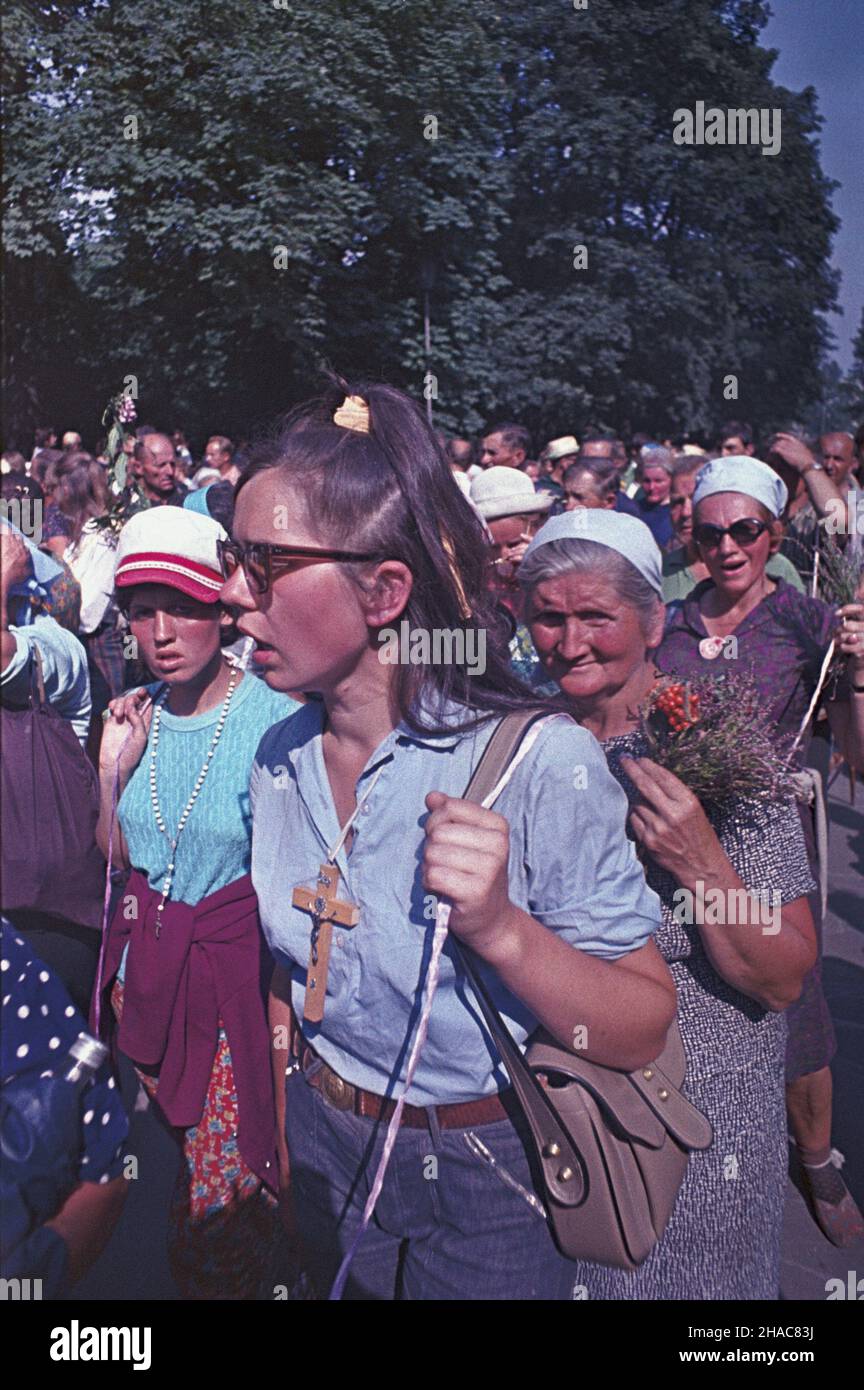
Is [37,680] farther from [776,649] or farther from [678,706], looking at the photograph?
[776,649]

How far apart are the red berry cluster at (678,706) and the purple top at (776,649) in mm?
Answer: 888

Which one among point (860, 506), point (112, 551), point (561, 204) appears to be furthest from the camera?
point (112, 551)

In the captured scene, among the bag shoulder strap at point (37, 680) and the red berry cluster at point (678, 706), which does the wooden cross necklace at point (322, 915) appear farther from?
the bag shoulder strap at point (37, 680)

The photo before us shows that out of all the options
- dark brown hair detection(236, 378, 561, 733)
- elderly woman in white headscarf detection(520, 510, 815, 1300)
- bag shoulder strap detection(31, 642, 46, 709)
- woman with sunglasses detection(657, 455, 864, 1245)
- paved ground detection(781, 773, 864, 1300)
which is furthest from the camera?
paved ground detection(781, 773, 864, 1300)

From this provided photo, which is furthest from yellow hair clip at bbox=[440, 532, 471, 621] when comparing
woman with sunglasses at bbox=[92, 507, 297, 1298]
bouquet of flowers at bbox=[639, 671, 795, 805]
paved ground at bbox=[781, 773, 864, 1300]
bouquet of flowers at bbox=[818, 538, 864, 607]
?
paved ground at bbox=[781, 773, 864, 1300]

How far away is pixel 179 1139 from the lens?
2719 millimetres

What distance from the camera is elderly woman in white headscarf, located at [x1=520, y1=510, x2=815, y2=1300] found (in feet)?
6.81

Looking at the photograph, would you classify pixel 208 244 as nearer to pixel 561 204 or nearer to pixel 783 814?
pixel 561 204

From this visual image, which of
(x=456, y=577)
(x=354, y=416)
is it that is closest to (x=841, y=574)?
(x=456, y=577)

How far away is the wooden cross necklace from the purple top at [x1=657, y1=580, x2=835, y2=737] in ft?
4.84

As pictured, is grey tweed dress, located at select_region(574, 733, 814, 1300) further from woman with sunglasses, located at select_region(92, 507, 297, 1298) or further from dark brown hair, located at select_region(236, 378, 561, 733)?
woman with sunglasses, located at select_region(92, 507, 297, 1298)

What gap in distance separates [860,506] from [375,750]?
2.68m

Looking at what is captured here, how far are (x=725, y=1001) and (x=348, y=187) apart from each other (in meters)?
1.88

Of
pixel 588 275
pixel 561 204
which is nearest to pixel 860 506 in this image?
pixel 588 275
